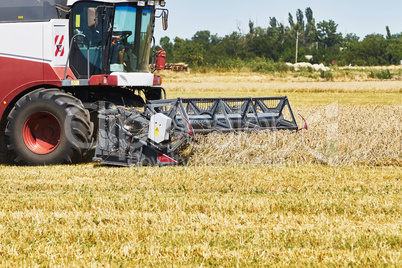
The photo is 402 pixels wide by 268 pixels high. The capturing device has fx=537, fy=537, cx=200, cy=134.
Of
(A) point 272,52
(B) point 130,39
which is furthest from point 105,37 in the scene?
(A) point 272,52

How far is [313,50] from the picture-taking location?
207 feet

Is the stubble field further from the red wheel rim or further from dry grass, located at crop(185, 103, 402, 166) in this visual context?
the red wheel rim

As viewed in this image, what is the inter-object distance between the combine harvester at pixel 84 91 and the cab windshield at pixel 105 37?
0.01 m

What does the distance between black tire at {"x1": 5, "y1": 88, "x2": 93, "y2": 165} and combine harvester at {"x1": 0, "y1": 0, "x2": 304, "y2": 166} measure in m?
0.01

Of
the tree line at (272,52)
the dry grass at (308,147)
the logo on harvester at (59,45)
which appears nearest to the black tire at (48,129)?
the logo on harvester at (59,45)

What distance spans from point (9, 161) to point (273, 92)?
21.1 meters

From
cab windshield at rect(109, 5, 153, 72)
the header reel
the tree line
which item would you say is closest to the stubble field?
the header reel

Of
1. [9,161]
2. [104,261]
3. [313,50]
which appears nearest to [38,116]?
[9,161]

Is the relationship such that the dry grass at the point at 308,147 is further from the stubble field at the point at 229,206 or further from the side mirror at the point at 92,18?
the side mirror at the point at 92,18

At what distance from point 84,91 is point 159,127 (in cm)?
176

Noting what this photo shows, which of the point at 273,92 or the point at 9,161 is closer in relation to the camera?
the point at 9,161

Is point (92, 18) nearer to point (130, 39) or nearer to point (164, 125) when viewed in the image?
point (130, 39)

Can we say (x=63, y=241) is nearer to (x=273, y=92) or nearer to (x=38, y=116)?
(x=38, y=116)

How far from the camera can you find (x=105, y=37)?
7422 mm
